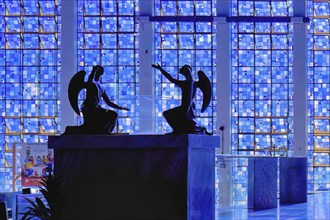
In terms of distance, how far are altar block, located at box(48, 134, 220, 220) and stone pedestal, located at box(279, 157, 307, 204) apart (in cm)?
1005

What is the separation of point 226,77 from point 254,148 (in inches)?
106

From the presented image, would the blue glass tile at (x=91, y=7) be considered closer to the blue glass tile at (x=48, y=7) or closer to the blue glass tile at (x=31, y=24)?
the blue glass tile at (x=48, y=7)

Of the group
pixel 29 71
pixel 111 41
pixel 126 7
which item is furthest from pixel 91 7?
pixel 29 71

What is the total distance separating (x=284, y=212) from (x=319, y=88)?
37.8 feet

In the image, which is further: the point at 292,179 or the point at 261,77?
the point at 261,77

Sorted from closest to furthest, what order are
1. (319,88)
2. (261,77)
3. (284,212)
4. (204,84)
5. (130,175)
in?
1. (130,175)
2. (204,84)
3. (284,212)
4. (319,88)
5. (261,77)

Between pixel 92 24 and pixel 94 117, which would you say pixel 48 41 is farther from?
pixel 94 117

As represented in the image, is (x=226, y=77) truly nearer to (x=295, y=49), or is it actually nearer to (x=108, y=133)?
(x=295, y=49)

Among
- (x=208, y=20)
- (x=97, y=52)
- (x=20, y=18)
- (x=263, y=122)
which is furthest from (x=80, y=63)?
(x=263, y=122)

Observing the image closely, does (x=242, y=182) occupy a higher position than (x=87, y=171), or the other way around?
(x=87, y=171)

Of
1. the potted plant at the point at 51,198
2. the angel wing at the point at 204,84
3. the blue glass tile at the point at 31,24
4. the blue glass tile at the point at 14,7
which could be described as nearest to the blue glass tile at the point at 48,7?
the blue glass tile at the point at 31,24

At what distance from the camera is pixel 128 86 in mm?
28094

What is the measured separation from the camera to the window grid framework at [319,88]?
90.1ft

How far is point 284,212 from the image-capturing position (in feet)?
55.6
